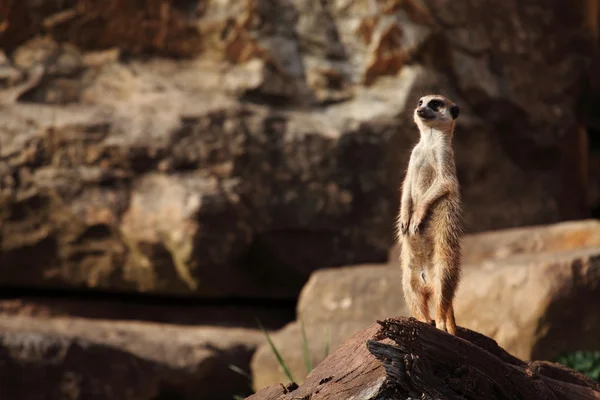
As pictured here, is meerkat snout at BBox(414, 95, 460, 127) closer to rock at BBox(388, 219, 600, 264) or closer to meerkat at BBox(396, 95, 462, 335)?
meerkat at BBox(396, 95, 462, 335)

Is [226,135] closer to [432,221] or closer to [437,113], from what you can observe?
[437,113]

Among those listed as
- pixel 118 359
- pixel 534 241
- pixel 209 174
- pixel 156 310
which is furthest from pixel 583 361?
pixel 156 310

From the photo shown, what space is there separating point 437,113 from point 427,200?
33 cm

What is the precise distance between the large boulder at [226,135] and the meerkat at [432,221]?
2.70 m

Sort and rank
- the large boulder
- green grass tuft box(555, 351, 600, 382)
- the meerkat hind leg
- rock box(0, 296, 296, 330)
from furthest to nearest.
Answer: rock box(0, 296, 296, 330) < the large boulder < green grass tuft box(555, 351, 600, 382) < the meerkat hind leg

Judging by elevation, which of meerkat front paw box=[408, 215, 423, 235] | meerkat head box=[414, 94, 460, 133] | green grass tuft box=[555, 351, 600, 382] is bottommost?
green grass tuft box=[555, 351, 600, 382]

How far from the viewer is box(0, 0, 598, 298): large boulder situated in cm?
567

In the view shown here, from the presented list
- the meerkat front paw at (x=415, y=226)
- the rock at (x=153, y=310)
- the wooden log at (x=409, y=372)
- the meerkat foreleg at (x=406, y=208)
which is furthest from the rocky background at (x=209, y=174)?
the wooden log at (x=409, y=372)

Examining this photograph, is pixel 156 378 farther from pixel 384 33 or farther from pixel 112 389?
pixel 384 33

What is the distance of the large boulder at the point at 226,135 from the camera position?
5.67 meters

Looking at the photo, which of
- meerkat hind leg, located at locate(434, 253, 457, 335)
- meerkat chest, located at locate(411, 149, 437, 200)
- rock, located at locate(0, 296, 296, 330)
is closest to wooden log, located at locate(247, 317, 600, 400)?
meerkat hind leg, located at locate(434, 253, 457, 335)

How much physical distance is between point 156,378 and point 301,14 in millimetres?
2766

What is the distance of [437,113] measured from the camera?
315cm

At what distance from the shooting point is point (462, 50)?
22.9 ft
